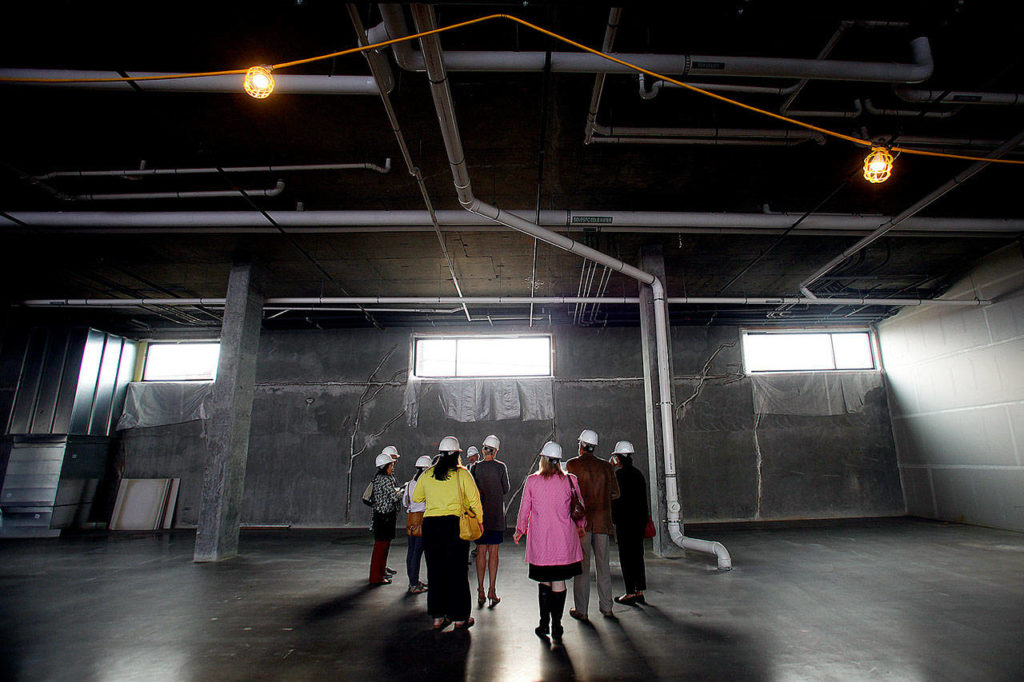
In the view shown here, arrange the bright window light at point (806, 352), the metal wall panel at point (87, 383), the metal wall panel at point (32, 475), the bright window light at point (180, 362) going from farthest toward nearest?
the bright window light at point (180, 362)
the bright window light at point (806, 352)
the metal wall panel at point (87, 383)
the metal wall panel at point (32, 475)

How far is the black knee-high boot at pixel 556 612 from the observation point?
154 inches

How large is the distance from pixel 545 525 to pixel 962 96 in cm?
559

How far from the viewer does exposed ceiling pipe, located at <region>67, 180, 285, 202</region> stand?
20.8ft

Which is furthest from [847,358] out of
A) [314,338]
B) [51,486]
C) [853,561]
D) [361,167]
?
[51,486]

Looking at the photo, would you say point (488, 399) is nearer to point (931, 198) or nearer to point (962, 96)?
point (931, 198)

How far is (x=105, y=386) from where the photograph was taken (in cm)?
1149

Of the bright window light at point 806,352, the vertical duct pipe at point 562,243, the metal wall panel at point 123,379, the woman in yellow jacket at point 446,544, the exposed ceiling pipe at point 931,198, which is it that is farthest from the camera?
the bright window light at point 806,352

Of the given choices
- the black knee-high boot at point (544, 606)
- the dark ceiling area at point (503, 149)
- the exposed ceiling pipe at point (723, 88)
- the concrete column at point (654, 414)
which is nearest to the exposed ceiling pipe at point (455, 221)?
the dark ceiling area at point (503, 149)

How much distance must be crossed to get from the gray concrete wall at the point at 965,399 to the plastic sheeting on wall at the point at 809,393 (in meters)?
0.97

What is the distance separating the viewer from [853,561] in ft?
22.1

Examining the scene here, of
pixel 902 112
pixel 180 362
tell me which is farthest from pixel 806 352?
pixel 180 362

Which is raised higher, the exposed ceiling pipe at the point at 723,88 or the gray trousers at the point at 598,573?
the exposed ceiling pipe at the point at 723,88

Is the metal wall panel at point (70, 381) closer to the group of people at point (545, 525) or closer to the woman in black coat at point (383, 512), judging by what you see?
the woman in black coat at point (383, 512)

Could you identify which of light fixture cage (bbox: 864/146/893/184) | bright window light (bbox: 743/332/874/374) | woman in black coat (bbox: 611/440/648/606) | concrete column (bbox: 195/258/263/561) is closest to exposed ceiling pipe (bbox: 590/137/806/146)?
light fixture cage (bbox: 864/146/893/184)
